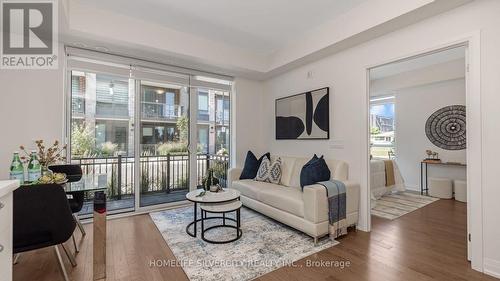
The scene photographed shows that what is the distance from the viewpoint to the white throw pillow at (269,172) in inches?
148

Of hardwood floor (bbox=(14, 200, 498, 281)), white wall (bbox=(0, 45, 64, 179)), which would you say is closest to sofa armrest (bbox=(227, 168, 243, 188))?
hardwood floor (bbox=(14, 200, 498, 281))

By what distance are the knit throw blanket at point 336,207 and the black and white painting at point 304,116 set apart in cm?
98

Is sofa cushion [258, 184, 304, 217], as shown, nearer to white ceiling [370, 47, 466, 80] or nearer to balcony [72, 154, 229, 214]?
balcony [72, 154, 229, 214]

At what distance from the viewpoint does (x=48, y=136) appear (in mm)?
2951

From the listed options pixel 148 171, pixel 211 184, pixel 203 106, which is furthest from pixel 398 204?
pixel 148 171

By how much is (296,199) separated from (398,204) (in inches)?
97.2

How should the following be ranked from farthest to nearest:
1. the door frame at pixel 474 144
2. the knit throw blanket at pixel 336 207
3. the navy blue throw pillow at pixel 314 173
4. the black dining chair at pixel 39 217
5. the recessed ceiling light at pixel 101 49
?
the recessed ceiling light at pixel 101 49
the navy blue throw pillow at pixel 314 173
the knit throw blanket at pixel 336 207
the door frame at pixel 474 144
the black dining chair at pixel 39 217

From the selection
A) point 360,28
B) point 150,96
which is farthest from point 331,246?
point 150,96

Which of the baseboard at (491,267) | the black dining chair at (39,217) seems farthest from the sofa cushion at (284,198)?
the black dining chair at (39,217)

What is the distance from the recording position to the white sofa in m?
2.55

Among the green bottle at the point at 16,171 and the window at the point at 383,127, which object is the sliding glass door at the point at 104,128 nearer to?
the green bottle at the point at 16,171

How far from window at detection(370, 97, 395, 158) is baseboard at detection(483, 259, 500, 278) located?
165 inches

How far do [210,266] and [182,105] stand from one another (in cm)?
275

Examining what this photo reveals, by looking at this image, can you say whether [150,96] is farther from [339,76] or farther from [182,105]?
[339,76]
